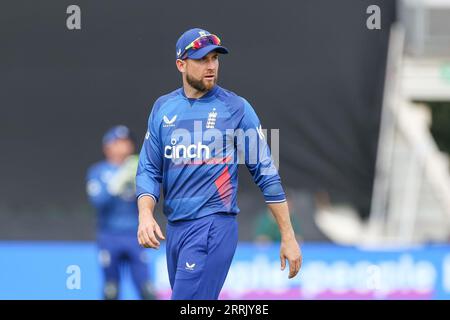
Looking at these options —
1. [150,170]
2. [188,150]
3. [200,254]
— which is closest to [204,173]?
[188,150]

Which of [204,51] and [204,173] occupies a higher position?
[204,51]

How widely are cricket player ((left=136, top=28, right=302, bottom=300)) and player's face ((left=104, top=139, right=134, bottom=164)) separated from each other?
4.76 m

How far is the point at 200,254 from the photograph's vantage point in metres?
6.74

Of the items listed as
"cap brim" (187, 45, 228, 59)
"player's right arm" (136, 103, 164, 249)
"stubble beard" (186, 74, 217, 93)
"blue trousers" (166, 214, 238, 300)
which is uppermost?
"cap brim" (187, 45, 228, 59)

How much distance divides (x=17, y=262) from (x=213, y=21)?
12.5ft

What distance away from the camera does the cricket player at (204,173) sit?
22.2ft

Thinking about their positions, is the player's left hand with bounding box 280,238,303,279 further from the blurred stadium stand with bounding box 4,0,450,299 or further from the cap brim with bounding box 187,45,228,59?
the blurred stadium stand with bounding box 4,0,450,299

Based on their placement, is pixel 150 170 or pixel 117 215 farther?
pixel 117 215

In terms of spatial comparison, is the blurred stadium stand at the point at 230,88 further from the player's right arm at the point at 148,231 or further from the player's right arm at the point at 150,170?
the player's right arm at the point at 148,231

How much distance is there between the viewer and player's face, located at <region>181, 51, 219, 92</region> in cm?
682

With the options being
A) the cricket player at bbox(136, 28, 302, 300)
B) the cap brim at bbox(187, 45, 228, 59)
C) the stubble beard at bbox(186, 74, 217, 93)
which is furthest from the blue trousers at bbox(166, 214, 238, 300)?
the cap brim at bbox(187, 45, 228, 59)

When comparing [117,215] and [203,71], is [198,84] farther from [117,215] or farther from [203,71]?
[117,215]

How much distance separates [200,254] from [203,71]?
1167 millimetres
